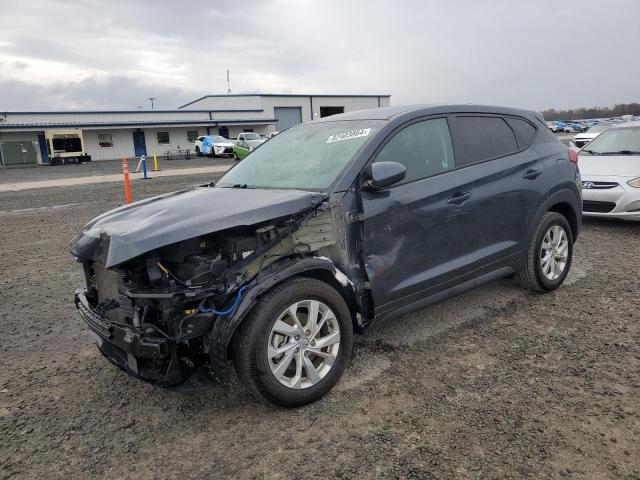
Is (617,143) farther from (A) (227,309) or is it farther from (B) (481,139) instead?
(A) (227,309)

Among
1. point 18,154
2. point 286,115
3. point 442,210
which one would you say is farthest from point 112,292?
point 286,115

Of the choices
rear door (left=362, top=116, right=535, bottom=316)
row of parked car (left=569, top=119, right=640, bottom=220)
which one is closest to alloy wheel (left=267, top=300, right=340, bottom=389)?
rear door (left=362, top=116, right=535, bottom=316)

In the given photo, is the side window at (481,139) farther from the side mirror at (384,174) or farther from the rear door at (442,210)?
the side mirror at (384,174)

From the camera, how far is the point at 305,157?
394 cm

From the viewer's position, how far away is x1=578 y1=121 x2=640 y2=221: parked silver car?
7441 mm

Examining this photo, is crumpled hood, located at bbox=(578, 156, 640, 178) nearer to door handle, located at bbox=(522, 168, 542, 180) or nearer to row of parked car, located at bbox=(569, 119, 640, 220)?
row of parked car, located at bbox=(569, 119, 640, 220)

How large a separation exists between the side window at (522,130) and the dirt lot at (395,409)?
150cm

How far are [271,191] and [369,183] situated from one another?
2.24ft

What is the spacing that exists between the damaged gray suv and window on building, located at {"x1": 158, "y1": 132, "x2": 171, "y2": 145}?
44.6 meters

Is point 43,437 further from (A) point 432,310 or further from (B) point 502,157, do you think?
(B) point 502,157

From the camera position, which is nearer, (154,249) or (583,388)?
(154,249)

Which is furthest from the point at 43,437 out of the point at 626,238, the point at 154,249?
the point at 626,238

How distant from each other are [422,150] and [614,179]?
206 inches

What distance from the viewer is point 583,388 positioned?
323 centimetres
